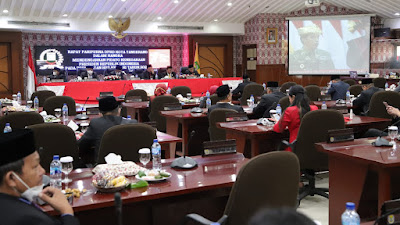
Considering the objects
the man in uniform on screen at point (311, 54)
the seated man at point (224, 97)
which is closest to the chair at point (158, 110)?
the seated man at point (224, 97)

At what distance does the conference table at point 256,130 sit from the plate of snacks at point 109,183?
2426 millimetres

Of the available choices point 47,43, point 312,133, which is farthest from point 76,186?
point 47,43

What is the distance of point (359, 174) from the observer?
12.0ft

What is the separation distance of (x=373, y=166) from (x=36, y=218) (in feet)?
8.05

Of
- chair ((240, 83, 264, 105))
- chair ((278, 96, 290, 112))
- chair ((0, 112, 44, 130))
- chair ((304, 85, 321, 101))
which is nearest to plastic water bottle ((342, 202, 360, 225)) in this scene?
chair ((0, 112, 44, 130))

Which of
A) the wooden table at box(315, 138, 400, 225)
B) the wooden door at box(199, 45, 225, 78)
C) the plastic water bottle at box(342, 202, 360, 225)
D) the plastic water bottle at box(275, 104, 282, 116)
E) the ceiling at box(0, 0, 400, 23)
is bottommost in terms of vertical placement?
the wooden table at box(315, 138, 400, 225)

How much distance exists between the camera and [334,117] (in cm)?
475

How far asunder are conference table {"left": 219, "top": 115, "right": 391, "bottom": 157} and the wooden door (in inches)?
527

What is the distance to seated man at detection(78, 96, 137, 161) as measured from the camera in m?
4.39

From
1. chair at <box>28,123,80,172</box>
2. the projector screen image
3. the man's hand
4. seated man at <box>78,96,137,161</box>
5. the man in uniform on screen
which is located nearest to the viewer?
the man's hand

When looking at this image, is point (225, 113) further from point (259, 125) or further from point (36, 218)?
point (36, 218)

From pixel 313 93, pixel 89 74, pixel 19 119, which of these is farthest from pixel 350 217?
pixel 89 74

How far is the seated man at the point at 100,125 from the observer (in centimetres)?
439

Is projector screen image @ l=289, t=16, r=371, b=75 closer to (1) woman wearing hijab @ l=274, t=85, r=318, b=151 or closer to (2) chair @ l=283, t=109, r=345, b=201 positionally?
(1) woman wearing hijab @ l=274, t=85, r=318, b=151
